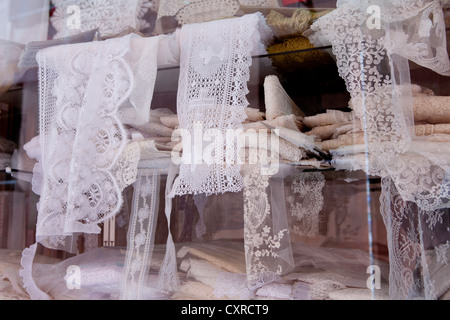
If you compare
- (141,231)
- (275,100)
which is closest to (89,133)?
(141,231)

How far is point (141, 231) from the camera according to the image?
1.21 m

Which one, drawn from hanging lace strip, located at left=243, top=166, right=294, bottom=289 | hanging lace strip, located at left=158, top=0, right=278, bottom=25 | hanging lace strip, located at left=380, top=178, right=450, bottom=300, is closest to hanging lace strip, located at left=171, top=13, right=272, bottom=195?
hanging lace strip, located at left=243, top=166, right=294, bottom=289

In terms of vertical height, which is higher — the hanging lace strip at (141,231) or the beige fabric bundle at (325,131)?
the beige fabric bundle at (325,131)

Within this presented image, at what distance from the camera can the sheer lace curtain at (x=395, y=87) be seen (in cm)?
99

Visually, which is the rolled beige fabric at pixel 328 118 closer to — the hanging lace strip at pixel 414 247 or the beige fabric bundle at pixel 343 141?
the beige fabric bundle at pixel 343 141

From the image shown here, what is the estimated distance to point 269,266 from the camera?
1.10 meters

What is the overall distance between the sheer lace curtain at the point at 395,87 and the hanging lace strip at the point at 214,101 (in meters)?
0.22

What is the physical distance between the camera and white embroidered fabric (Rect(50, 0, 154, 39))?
4.93ft

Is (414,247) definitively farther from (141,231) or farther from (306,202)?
(141,231)

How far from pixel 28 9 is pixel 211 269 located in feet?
3.60

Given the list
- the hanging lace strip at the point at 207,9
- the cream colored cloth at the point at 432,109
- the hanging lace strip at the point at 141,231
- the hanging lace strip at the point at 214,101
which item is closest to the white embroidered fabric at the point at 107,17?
the hanging lace strip at the point at 207,9

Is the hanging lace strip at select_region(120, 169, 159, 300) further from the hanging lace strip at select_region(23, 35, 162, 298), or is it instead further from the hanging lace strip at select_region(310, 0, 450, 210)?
the hanging lace strip at select_region(310, 0, 450, 210)

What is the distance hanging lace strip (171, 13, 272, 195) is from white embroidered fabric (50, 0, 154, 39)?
44 cm
